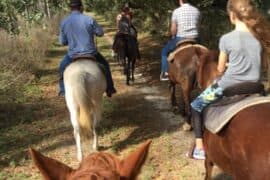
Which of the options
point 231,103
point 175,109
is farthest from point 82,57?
point 231,103

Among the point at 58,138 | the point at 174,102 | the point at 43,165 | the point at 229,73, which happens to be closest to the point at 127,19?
the point at 174,102

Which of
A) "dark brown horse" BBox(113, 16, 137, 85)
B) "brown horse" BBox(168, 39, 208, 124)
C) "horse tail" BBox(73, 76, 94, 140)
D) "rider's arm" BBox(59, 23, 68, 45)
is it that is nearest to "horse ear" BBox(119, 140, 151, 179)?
"horse tail" BBox(73, 76, 94, 140)

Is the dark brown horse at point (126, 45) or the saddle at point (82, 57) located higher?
the saddle at point (82, 57)

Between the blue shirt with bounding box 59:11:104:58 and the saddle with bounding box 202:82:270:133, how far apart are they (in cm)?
323

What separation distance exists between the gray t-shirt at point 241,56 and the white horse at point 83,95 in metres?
2.58

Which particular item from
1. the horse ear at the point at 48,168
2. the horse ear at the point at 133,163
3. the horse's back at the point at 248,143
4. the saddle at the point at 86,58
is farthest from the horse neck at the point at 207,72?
the horse ear at the point at 48,168

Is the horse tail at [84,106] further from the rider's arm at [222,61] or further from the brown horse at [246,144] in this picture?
the brown horse at [246,144]

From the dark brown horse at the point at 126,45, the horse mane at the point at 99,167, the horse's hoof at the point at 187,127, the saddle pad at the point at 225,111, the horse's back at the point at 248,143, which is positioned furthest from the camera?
the dark brown horse at the point at 126,45

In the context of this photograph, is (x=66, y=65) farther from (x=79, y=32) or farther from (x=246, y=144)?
(x=246, y=144)

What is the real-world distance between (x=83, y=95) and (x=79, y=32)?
1257mm

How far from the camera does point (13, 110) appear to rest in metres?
10.9

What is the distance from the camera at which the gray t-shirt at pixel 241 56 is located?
15.9ft

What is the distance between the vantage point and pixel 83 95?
279 inches

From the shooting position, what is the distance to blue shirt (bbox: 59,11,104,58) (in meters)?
7.83
